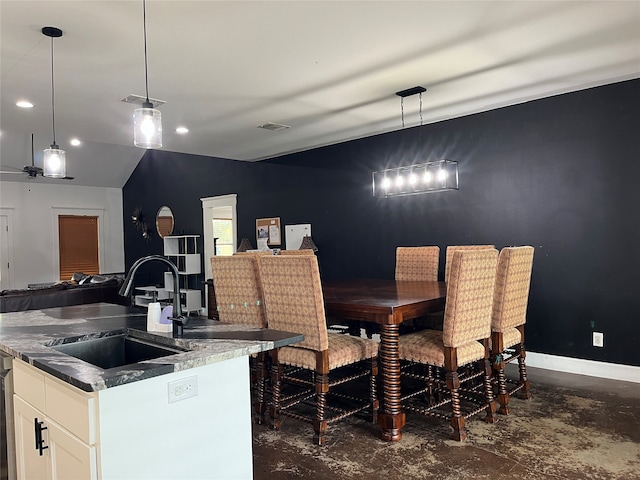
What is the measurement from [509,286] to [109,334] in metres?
2.50

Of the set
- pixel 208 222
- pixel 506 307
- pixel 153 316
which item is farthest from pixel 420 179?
pixel 208 222

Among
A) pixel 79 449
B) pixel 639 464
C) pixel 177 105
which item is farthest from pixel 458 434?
pixel 177 105

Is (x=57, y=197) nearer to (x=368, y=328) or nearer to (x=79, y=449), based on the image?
(x=368, y=328)

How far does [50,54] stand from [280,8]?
154 cm


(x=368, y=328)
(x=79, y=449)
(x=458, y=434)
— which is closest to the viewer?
(x=79, y=449)

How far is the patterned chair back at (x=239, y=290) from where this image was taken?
3.16 meters

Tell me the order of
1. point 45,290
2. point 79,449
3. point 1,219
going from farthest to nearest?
point 1,219 → point 45,290 → point 79,449

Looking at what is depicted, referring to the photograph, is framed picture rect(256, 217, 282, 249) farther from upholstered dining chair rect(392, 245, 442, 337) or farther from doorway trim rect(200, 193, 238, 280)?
upholstered dining chair rect(392, 245, 442, 337)

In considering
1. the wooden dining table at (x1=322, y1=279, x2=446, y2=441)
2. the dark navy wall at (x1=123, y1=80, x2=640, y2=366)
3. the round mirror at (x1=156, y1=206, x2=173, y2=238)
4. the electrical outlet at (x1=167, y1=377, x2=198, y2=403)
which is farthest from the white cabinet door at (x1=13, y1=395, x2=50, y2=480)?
the round mirror at (x1=156, y1=206, x2=173, y2=238)

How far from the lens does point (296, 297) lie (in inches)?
110

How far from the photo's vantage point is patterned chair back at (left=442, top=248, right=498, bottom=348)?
267cm

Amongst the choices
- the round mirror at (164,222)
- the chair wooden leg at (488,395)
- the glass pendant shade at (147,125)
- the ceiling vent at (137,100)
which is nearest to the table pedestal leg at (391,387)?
the chair wooden leg at (488,395)

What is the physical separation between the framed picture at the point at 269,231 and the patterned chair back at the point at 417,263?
2281mm

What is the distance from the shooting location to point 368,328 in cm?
450
